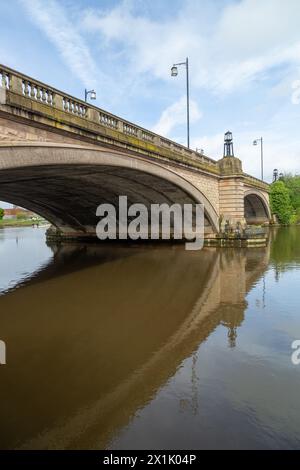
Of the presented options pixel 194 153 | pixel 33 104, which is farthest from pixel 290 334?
pixel 194 153

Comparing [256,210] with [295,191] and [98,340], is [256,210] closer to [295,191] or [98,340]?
[295,191]

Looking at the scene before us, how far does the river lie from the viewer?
3.55 meters

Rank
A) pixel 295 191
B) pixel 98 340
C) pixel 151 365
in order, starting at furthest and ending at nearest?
1. pixel 295 191
2. pixel 98 340
3. pixel 151 365

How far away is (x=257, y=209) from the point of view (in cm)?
4656

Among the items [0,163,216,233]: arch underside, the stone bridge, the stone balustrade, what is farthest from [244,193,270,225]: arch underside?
the stone balustrade

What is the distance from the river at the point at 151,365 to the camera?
355cm

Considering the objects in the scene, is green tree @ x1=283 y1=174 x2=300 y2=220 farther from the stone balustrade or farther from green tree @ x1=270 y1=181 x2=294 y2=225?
the stone balustrade

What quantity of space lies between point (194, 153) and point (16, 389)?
1833 cm

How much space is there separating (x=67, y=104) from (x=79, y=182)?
6.03 m

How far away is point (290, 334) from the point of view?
6258 mm

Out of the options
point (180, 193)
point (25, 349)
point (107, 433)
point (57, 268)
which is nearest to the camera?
point (107, 433)

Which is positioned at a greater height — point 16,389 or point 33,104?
point 33,104

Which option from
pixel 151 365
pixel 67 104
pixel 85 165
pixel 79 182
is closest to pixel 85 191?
pixel 79 182

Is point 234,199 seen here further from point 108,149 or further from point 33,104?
point 33,104
